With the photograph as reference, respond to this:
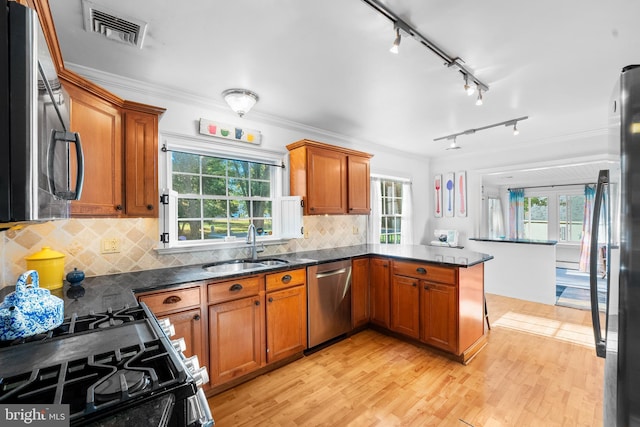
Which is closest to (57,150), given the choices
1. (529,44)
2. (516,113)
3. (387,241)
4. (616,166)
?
(616,166)

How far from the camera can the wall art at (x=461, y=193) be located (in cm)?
528

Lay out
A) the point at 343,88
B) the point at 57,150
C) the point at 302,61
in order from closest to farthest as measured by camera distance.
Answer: the point at 57,150, the point at 302,61, the point at 343,88

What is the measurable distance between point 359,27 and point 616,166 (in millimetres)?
1479

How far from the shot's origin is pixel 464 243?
5.27 m

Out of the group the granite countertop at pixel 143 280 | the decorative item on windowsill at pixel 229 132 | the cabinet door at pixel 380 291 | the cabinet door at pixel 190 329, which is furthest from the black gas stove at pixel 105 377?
the cabinet door at pixel 380 291

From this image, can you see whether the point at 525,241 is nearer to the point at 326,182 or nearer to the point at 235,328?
the point at 326,182

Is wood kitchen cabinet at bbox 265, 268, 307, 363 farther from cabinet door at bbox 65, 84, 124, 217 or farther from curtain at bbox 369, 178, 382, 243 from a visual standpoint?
curtain at bbox 369, 178, 382, 243

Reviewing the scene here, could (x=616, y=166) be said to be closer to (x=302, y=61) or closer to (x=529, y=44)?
(x=529, y=44)

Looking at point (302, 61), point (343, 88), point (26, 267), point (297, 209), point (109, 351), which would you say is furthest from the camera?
point (297, 209)

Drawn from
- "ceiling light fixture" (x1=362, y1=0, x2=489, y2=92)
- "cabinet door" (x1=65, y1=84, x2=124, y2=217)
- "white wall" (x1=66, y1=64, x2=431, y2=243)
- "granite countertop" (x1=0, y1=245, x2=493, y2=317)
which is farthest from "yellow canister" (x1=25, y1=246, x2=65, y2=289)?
"ceiling light fixture" (x1=362, y1=0, x2=489, y2=92)

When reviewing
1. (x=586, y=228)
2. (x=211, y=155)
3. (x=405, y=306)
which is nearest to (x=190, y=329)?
(x=211, y=155)

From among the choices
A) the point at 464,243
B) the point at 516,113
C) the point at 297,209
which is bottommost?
the point at 464,243

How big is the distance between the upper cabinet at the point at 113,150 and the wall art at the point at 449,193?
16.5ft

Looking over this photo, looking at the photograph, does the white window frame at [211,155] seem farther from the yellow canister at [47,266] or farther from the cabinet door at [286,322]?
the cabinet door at [286,322]
